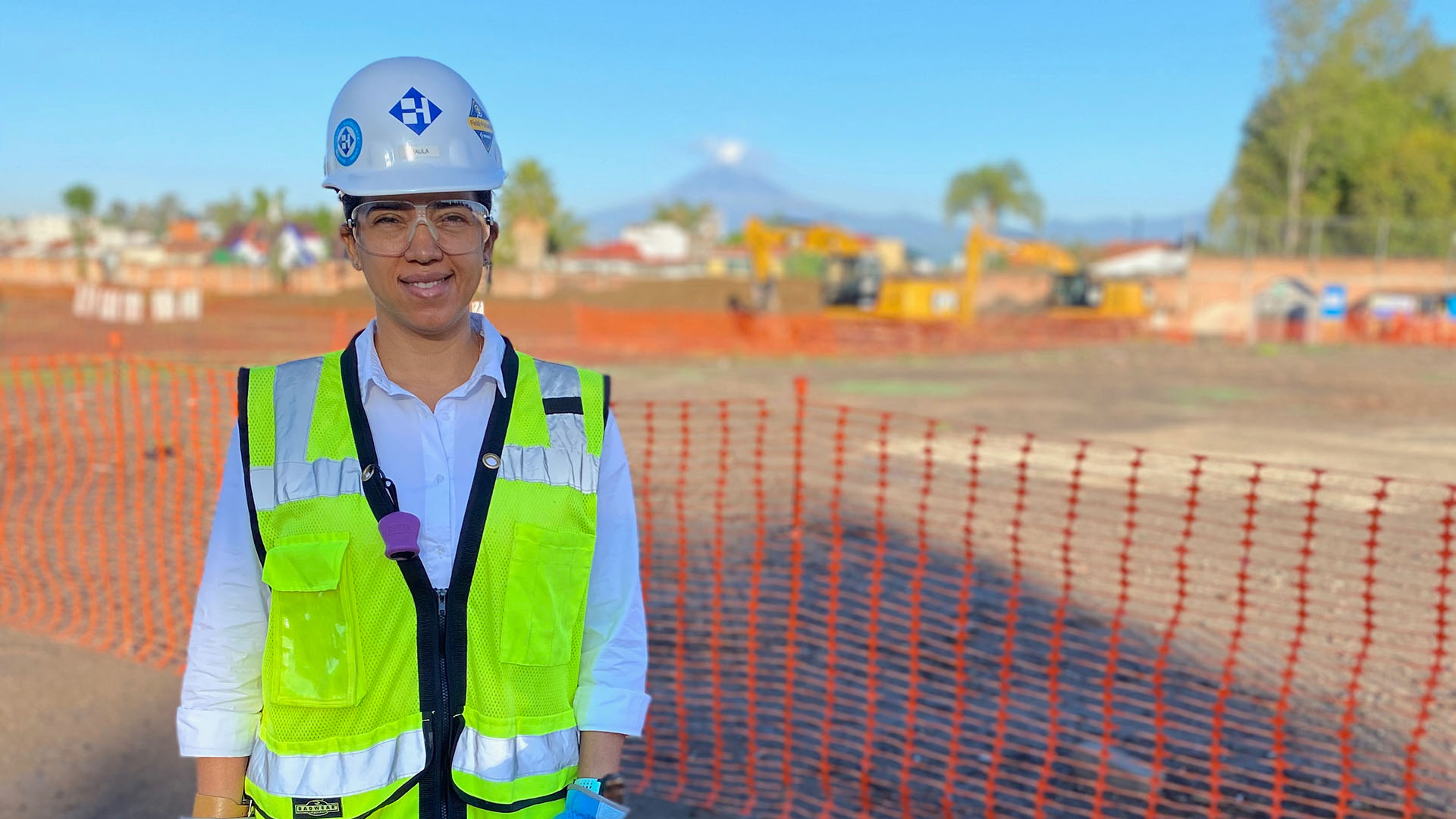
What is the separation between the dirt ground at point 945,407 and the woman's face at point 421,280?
272 cm

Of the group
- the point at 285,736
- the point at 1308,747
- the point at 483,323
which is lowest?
the point at 1308,747

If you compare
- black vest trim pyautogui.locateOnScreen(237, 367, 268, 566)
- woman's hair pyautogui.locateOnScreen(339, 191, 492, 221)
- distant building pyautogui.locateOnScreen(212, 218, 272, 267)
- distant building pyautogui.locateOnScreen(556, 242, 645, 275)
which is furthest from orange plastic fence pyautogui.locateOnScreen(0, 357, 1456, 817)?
distant building pyautogui.locateOnScreen(556, 242, 645, 275)

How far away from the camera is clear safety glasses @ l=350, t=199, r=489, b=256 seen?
1823 mm

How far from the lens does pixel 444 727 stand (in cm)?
175

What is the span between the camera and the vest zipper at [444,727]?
69.0 inches

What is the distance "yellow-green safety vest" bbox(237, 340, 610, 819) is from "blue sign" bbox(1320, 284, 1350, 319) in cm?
3998

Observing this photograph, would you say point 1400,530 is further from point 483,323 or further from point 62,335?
point 62,335

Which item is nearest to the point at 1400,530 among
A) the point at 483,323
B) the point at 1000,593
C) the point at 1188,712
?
the point at 1000,593

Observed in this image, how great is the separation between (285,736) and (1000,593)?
5524mm

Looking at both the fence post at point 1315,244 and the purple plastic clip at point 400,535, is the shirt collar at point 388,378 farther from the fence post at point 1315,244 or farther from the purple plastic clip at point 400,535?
the fence post at point 1315,244

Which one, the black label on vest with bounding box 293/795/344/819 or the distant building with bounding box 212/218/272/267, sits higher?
the distant building with bounding box 212/218/272/267

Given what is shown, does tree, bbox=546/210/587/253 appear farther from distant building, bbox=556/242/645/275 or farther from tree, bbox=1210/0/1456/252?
tree, bbox=1210/0/1456/252

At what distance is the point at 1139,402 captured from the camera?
1758 centimetres

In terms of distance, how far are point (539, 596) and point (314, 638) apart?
36cm
